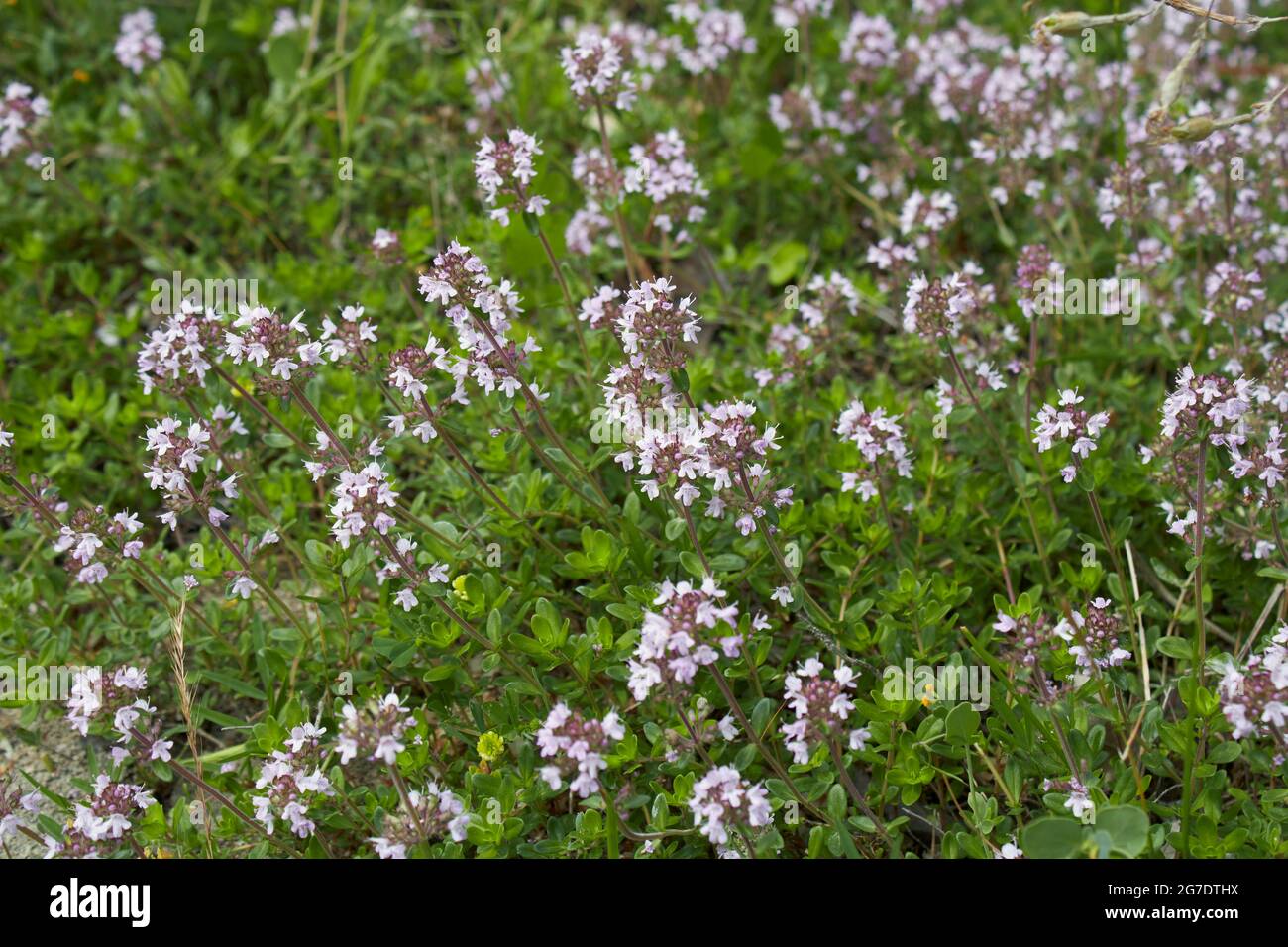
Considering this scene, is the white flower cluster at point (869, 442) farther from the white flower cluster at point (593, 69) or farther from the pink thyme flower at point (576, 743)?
the white flower cluster at point (593, 69)

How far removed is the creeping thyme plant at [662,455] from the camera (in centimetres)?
365

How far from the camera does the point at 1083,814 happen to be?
3.51m

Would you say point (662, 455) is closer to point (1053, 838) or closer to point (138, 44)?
point (1053, 838)

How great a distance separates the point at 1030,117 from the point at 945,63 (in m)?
0.73

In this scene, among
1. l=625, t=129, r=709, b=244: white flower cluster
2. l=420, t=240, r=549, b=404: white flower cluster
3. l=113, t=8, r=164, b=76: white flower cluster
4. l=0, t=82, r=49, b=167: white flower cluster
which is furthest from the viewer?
l=113, t=8, r=164, b=76: white flower cluster

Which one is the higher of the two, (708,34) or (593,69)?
(708,34)

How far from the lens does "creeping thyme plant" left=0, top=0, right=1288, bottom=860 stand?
12.0ft

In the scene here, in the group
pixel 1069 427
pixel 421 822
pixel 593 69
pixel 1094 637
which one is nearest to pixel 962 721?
pixel 1094 637

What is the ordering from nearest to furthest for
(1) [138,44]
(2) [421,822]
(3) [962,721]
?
(2) [421,822] < (3) [962,721] < (1) [138,44]

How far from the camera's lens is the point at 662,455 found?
355 cm

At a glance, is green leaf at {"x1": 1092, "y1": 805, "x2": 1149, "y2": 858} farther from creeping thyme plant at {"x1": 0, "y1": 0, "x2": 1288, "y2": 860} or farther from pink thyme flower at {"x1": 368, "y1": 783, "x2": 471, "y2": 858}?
pink thyme flower at {"x1": 368, "y1": 783, "x2": 471, "y2": 858}

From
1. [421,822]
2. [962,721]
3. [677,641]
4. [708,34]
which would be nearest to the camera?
[677,641]

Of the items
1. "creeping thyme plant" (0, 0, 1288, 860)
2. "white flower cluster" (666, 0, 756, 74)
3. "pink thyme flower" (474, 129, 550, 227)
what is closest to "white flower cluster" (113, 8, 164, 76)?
"creeping thyme plant" (0, 0, 1288, 860)
